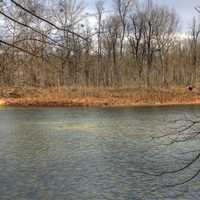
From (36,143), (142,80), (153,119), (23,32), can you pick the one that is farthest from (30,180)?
(142,80)

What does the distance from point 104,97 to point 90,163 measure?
30.2m

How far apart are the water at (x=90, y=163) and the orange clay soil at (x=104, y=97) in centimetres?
1721

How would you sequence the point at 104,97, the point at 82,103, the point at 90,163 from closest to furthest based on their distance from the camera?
the point at 90,163 → the point at 82,103 → the point at 104,97

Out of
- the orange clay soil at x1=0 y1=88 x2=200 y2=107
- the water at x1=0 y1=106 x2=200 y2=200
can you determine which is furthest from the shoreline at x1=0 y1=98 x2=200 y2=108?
the water at x1=0 y1=106 x2=200 y2=200

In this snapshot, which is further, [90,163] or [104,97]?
[104,97]

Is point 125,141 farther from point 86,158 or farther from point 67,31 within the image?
point 67,31

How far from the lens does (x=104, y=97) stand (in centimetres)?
4394

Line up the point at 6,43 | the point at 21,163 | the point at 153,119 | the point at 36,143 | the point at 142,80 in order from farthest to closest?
the point at 142,80 → the point at 153,119 → the point at 36,143 → the point at 21,163 → the point at 6,43

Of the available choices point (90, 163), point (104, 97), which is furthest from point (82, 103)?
point (90, 163)

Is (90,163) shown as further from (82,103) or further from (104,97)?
(104,97)

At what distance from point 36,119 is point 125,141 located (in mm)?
10969

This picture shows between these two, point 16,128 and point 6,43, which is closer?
point 6,43

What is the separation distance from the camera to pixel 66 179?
12.0 m

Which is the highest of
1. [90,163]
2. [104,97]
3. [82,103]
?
[104,97]
